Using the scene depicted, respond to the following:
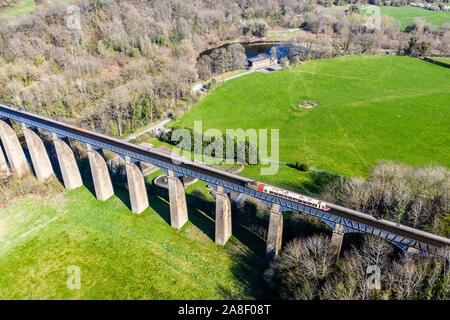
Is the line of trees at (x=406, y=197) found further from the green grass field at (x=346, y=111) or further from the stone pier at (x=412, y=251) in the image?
the green grass field at (x=346, y=111)

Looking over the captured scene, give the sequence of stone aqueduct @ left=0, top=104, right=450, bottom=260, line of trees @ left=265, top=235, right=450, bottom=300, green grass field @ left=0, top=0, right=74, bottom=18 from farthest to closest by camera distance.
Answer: green grass field @ left=0, top=0, right=74, bottom=18
stone aqueduct @ left=0, top=104, right=450, bottom=260
line of trees @ left=265, top=235, right=450, bottom=300

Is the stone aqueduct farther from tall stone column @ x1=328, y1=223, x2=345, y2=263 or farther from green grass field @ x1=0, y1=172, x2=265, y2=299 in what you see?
green grass field @ x1=0, y1=172, x2=265, y2=299

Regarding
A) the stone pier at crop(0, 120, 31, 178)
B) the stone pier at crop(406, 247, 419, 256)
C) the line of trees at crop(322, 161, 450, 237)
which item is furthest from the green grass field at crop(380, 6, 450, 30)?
the stone pier at crop(0, 120, 31, 178)

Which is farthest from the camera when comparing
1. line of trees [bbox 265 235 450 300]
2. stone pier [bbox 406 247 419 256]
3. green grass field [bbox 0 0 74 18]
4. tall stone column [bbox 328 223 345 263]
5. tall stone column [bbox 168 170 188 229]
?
green grass field [bbox 0 0 74 18]

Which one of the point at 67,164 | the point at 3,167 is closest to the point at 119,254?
the point at 67,164

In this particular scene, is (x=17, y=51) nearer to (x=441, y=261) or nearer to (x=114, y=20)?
(x=114, y=20)

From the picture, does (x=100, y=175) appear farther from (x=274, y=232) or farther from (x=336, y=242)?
(x=336, y=242)
